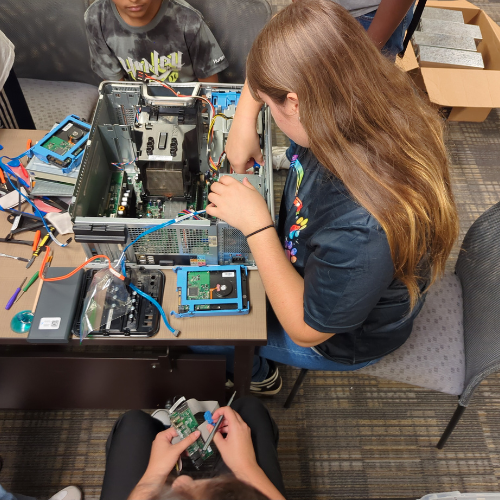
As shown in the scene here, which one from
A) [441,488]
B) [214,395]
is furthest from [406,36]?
[441,488]

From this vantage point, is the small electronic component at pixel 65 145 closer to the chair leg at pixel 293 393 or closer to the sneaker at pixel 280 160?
the chair leg at pixel 293 393

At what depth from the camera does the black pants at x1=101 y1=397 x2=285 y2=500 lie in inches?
43.6

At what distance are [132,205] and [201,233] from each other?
0.26m

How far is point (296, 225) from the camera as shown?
1104 mm

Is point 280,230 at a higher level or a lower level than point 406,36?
lower

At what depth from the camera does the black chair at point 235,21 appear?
1.60m

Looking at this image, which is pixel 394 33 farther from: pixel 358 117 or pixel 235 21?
pixel 358 117

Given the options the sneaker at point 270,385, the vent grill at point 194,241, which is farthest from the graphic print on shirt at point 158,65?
the sneaker at point 270,385

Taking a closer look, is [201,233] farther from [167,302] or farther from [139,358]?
[139,358]

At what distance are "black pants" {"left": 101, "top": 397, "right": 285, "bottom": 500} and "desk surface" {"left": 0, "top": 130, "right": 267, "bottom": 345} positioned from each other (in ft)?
0.92

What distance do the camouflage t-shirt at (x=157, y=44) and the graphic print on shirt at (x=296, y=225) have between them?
83 cm

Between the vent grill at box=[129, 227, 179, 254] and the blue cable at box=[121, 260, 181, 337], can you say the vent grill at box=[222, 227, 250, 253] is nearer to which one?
the vent grill at box=[129, 227, 179, 254]

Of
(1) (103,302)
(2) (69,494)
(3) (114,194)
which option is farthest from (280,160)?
(2) (69,494)

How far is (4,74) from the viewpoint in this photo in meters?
1.47
